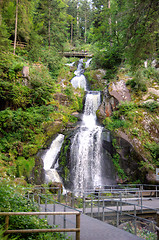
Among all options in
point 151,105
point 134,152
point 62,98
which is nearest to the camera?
point 134,152

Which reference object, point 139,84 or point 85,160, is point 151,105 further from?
point 85,160

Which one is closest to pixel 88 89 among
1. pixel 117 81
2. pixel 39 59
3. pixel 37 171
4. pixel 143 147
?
pixel 117 81

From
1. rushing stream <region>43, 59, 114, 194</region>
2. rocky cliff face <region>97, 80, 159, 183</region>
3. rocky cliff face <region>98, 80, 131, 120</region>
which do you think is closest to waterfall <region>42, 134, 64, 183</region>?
rushing stream <region>43, 59, 114, 194</region>

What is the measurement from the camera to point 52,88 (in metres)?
22.5

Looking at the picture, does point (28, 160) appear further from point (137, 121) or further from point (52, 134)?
point (137, 121)

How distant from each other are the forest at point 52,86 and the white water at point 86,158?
1646mm

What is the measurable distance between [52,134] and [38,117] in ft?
7.46

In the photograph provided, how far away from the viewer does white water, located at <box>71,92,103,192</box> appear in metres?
15.5

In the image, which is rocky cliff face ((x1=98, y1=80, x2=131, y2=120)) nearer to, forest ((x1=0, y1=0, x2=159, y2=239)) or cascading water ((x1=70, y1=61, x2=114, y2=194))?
forest ((x1=0, y1=0, x2=159, y2=239))

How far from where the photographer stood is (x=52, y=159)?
16875mm

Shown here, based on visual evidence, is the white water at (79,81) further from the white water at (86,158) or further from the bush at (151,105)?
the bush at (151,105)

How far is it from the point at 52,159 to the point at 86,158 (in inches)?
117

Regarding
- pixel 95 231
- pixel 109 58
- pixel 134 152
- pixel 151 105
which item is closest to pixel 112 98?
pixel 151 105

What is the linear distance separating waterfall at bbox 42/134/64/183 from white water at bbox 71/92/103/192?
1.41 m
